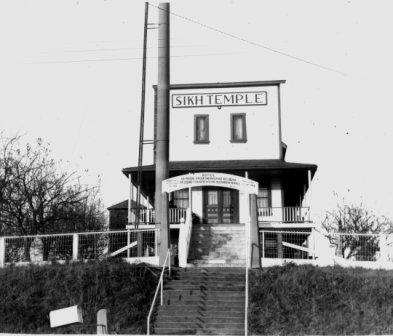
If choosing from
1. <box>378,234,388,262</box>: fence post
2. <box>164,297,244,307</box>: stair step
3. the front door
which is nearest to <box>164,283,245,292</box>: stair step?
<box>164,297,244,307</box>: stair step

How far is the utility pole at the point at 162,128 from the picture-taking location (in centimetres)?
2022

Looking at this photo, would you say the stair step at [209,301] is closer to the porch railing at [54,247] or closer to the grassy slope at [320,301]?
the grassy slope at [320,301]

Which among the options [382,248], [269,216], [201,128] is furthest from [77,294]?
[201,128]

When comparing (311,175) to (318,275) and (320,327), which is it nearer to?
Result: (318,275)

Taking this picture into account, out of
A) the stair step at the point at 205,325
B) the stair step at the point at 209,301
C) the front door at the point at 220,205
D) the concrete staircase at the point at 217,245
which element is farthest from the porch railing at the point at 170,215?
the stair step at the point at 205,325

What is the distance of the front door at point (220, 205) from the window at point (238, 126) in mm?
2717

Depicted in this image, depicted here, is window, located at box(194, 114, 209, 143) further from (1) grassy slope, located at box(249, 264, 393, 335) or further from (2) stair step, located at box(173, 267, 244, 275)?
(1) grassy slope, located at box(249, 264, 393, 335)

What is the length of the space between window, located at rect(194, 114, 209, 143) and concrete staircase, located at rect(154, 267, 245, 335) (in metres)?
12.6

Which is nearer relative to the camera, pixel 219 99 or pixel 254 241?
pixel 254 241

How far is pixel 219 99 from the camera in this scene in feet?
102

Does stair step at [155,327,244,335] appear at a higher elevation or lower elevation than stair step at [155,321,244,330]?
lower

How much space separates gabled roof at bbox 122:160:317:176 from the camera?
92.3ft

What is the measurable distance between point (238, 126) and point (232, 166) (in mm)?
2820

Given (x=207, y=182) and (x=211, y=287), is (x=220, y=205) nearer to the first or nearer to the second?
(x=207, y=182)
